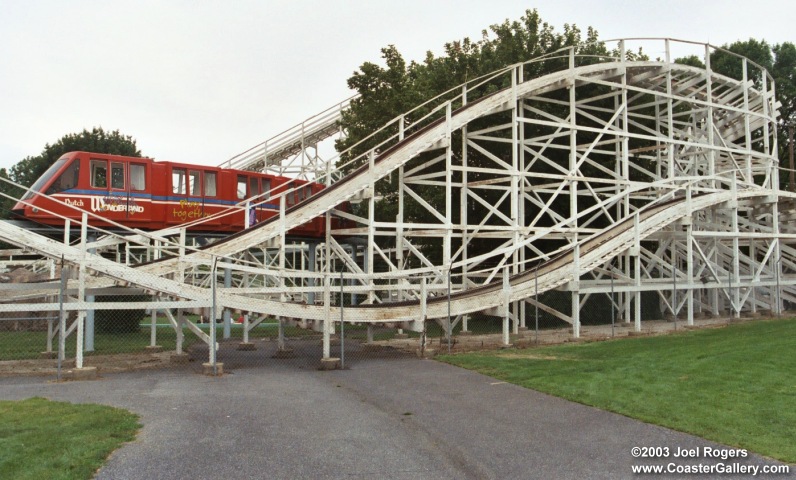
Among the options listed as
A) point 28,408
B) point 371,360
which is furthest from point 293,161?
point 28,408

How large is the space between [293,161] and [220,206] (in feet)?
46.1

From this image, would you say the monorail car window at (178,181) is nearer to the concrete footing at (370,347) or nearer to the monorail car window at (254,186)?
the monorail car window at (254,186)

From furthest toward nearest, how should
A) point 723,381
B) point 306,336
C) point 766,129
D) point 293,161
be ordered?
point 293,161 → point 766,129 → point 306,336 → point 723,381

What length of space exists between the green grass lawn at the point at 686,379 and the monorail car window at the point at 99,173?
11227 millimetres

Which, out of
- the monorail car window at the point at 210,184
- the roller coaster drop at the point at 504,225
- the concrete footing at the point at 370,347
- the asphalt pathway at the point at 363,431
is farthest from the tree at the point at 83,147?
the asphalt pathway at the point at 363,431

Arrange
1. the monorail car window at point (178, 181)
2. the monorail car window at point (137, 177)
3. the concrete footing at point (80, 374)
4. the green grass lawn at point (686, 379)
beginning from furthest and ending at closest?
the monorail car window at point (178, 181), the monorail car window at point (137, 177), the concrete footing at point (80, 374), the green grass lawn at point (686, 379)

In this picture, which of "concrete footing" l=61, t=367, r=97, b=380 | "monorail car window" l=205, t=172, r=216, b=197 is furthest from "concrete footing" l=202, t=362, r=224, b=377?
"monorail car window" l=205, t=172, r=216, b=197

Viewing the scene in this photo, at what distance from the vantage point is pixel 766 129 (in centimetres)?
3139

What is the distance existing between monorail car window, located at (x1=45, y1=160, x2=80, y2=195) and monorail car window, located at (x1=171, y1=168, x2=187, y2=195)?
112 inches

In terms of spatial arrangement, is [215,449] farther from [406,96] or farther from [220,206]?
[406,96]

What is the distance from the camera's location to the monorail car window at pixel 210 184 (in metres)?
21.9

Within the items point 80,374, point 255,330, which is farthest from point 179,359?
point 255,330

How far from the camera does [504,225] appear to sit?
2878 centimetres

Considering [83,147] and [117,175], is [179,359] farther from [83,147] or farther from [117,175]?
[83,147]
